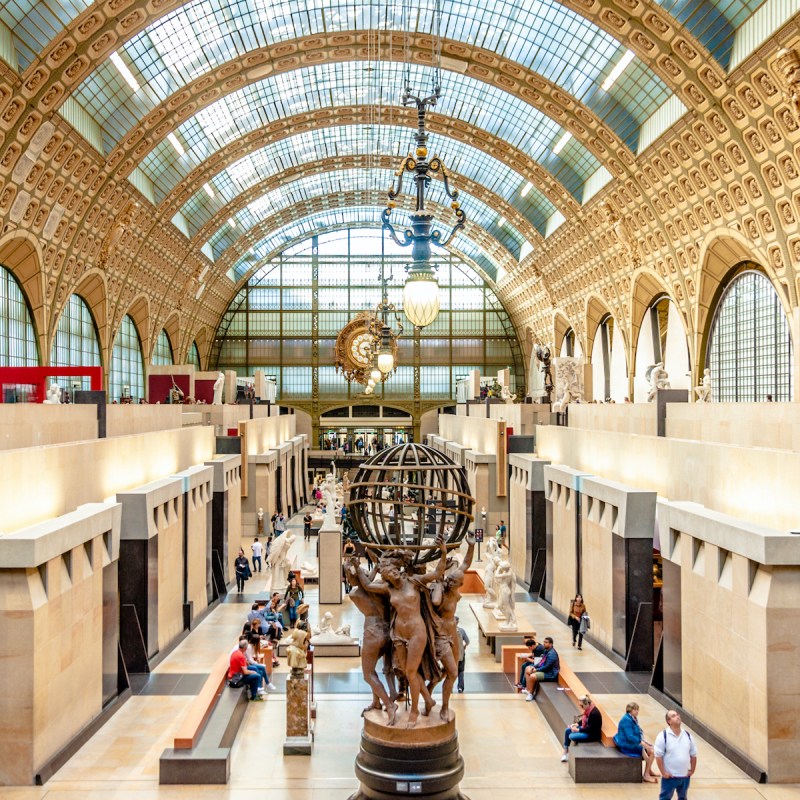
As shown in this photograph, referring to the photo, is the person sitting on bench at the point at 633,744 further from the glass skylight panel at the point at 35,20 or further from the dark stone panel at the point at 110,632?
the glass skylight panel at the point at 35,20

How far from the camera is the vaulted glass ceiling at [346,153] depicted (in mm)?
45625

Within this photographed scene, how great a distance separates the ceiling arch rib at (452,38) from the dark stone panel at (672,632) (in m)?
19.7

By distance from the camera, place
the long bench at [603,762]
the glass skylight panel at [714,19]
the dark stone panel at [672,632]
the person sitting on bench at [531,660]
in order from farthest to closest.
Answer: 1. the glass skylight panel at [714,19]
2. the person sitting on bench at [531,660]
3. the dark stone panel at [672,632]
4. the long bench at [603,762]

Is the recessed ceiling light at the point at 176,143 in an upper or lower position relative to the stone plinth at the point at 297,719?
upper

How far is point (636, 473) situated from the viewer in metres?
18.2

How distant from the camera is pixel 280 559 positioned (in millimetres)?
22484

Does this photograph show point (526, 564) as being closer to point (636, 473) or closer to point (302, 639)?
point (636, 473)

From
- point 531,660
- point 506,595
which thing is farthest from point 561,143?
point 531,660

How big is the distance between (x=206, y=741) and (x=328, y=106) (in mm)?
34472

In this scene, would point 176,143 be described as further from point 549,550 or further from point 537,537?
point 549,550

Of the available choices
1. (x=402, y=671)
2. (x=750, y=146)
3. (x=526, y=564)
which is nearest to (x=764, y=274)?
(x=750, y=146)

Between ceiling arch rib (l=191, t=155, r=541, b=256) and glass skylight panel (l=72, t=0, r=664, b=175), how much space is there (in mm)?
13762

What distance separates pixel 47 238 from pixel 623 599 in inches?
913

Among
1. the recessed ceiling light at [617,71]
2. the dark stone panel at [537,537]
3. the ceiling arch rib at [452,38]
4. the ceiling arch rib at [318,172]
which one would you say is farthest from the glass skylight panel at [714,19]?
the ceiling arch rib at [318,172]
